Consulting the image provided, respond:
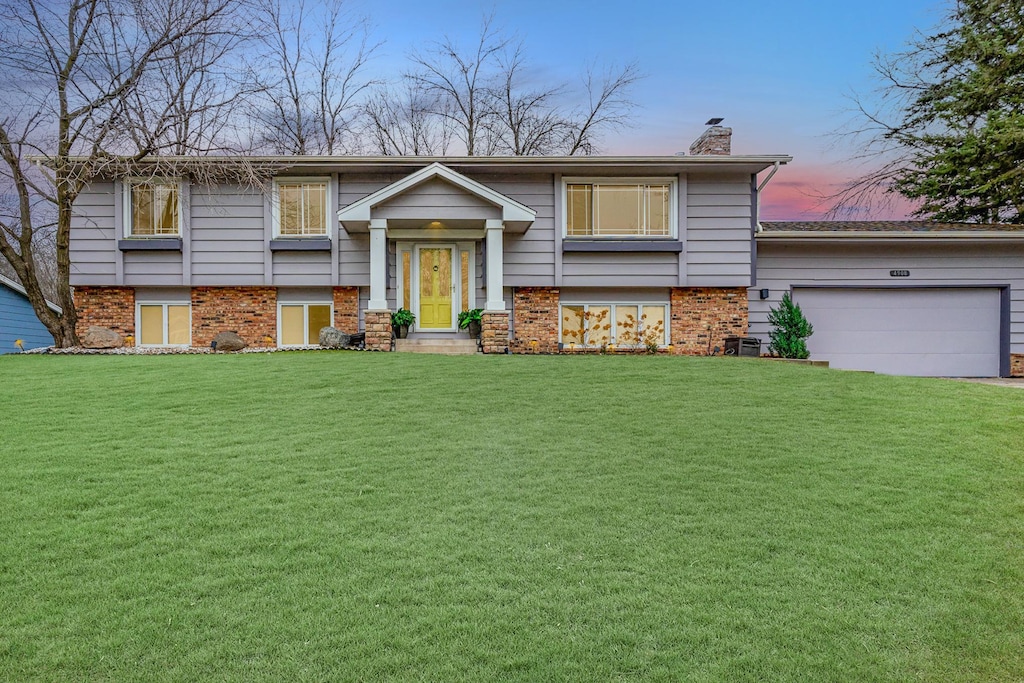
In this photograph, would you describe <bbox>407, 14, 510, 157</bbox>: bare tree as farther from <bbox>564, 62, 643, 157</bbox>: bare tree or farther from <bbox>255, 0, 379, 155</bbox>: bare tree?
<bbox>564, 62, 643, 157</bbox>: bare tree

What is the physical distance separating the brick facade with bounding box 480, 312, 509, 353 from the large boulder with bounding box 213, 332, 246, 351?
564 cm

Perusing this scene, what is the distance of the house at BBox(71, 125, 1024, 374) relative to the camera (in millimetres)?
13602

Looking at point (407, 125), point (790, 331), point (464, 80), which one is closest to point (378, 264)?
point (790, 331)

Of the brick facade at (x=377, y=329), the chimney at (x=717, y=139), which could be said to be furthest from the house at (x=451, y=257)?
the brick facade at (x=377, y=329)

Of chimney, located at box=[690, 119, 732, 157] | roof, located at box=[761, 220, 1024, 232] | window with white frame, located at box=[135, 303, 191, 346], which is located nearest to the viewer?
window with white frame, located at box=[135, 303, 191, 346]

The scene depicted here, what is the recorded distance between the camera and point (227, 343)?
13.1m

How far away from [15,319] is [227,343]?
9.29m

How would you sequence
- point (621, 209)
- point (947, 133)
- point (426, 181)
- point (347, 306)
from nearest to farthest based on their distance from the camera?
point (426, 181) < point (621, 209) < point (347, 306) < point (947, 133)

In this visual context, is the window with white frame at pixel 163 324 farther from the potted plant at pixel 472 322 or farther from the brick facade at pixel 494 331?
the brick facade at pixel 494 331

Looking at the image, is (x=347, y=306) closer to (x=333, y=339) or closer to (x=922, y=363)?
(x=333, y=339)

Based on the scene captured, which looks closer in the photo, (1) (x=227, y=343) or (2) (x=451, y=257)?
(1) (x=227, y=343)

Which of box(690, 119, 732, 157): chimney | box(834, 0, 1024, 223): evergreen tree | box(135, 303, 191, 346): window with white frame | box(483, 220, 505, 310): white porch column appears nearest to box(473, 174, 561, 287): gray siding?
box(483, 220, 505, 310): white porch column

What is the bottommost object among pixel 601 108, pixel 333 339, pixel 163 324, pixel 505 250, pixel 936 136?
pixel 333 339

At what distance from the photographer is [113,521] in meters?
3.81
